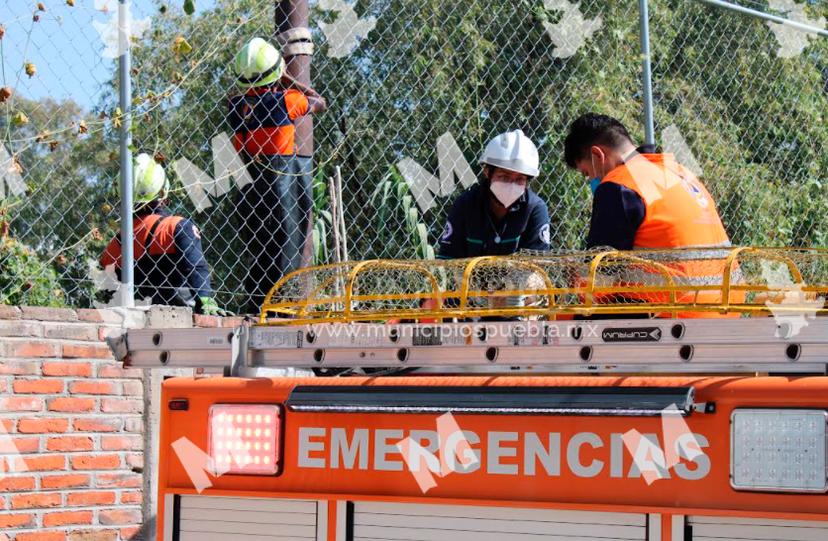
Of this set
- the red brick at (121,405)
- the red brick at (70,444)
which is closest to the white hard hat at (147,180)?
the red brick at (121,405)

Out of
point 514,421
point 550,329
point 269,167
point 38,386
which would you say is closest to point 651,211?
point 550,329

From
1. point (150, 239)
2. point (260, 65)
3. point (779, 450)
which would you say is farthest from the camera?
point (260, 65)

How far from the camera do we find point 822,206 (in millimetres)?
9703

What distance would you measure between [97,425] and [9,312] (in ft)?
2.17

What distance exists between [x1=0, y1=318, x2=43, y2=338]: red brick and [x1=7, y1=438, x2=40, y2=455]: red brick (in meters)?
0.45

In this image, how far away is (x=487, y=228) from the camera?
16.9 feet

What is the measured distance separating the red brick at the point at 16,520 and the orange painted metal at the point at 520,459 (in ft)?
7.76

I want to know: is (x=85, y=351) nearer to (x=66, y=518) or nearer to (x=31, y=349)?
(x=31, y=349)

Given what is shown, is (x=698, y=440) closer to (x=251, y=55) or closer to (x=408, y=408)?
(x=408, y=408)

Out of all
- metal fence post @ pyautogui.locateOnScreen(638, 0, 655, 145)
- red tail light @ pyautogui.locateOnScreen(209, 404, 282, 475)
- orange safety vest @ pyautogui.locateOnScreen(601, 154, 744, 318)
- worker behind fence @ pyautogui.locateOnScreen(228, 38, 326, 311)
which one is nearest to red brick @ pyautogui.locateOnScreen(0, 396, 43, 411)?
worker behind fence @ pyautogui.locateOnScreen(228, 38, 326, 311)

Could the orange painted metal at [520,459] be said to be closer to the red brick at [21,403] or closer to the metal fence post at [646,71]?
the red brick at [21,403]

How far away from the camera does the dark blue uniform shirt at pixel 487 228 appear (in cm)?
514

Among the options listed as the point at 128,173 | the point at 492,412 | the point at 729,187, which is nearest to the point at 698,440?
the point at 492,412

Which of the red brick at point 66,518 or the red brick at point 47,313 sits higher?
the red brick at point 47,313
